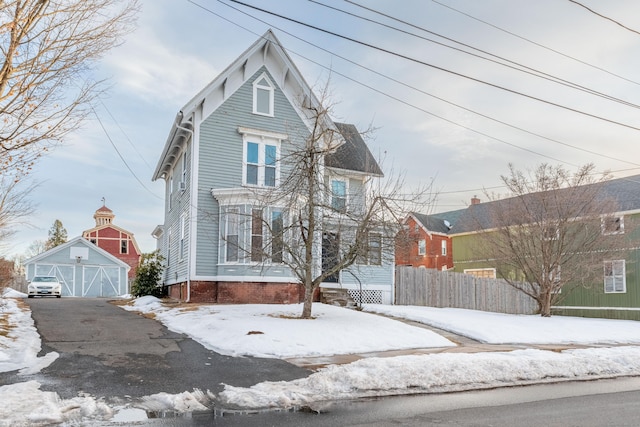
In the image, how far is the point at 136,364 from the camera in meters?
9.70

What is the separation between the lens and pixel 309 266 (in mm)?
15445

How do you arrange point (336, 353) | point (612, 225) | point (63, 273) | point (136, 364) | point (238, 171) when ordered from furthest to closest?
1. point (63, 273)
2. point (612, 225)
3. point (238, 171)
4. point (336, 353)
5. point (136, 364)

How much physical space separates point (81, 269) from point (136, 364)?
1525 inches

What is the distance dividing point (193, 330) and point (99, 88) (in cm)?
649

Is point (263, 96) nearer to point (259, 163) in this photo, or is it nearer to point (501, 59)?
point (259, 163)

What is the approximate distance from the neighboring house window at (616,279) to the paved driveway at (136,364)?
25.8m

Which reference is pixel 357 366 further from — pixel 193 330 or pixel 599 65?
pixel 599 65

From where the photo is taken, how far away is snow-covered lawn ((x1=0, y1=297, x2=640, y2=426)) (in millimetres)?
7285

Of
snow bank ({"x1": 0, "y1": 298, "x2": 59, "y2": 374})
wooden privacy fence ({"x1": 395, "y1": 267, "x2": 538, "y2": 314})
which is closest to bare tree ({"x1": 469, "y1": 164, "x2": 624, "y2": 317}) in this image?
wooden privacy fence ({"x1": 395, "y1": 267, "x2": 538, "y2": 314})

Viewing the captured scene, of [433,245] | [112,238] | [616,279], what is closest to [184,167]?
[616,279]

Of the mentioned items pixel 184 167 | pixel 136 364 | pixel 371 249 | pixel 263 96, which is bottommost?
pixel 136 364

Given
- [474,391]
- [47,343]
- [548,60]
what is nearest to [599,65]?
[548,60]

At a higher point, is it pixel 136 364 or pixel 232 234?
pixel 232 234

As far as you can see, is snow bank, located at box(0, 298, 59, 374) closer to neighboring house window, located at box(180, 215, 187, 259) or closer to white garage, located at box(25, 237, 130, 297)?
neighboring house window, located at box(180, 215, 187, 259)
